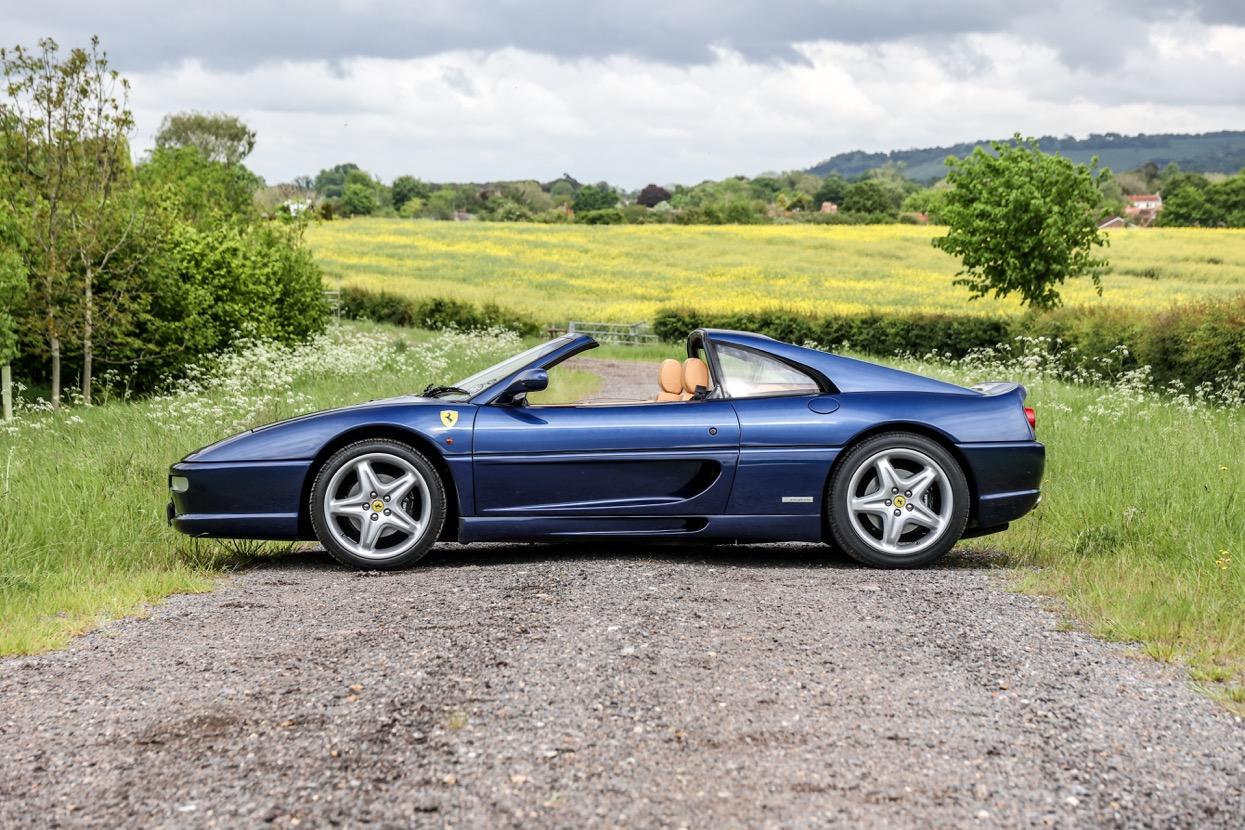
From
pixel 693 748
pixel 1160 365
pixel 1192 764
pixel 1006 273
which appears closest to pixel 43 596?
pixel 693 748

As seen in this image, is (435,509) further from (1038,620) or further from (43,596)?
(1038,620)

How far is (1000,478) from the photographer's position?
259 inches

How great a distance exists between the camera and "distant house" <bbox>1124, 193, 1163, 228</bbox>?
410ft

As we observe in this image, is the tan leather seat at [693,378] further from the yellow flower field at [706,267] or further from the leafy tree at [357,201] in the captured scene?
the leafy tree at [357,201]

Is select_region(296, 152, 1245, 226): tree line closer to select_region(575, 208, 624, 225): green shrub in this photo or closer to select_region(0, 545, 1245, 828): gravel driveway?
select_region(575, 208, 624, 225): green shrub

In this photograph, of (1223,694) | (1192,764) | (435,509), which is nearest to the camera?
(1192,764)

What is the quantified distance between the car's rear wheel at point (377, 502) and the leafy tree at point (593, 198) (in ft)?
420

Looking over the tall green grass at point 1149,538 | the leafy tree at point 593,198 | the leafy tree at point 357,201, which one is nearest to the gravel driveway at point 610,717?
the tall green grass at point 1149,538

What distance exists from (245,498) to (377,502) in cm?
69

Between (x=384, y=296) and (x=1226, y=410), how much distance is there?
38239mm

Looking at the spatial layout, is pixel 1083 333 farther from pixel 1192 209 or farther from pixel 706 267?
pixel 1192 209

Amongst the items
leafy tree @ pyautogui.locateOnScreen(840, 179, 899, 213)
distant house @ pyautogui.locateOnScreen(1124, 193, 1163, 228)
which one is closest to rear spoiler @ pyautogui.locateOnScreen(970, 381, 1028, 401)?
leafy tree @ pyautogui.locateOnScreen(840, 179, 899, 213)

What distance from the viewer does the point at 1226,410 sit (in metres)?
14.9

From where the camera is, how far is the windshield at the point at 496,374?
6715 millimetres
